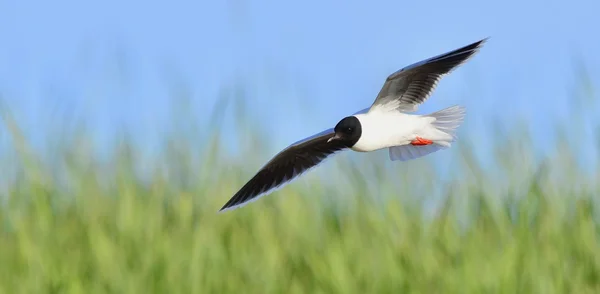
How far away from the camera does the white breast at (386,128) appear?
4.69m

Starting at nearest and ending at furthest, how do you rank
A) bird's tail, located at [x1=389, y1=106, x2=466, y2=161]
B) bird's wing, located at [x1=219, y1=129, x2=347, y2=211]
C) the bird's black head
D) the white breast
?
the white breast < the bird's black head < bird's tail, located at [x1=389, y1=106, x2=466, y2=161] < bird's wing, located at [x1=219, y1=129, x2=347, y2=211]

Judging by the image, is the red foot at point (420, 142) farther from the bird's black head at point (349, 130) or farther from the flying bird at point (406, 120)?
the bird's black head at point (349, 130)

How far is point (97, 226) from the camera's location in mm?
5492

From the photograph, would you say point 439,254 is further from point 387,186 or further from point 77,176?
point 77,176

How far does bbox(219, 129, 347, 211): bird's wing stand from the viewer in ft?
17.9

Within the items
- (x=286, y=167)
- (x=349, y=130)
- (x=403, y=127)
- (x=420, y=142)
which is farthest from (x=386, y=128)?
(x=286, y=167)

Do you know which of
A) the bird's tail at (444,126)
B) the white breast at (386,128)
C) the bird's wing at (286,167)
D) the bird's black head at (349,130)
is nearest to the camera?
the white breast at (386,128)

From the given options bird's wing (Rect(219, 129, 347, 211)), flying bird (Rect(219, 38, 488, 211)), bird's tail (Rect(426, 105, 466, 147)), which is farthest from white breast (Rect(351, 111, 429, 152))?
bird's wing (Rect(219, 129, 347, 211))

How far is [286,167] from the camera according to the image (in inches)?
223

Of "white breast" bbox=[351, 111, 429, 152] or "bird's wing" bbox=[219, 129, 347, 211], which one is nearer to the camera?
"white breast" bbox=[351, 111, 429, 152]

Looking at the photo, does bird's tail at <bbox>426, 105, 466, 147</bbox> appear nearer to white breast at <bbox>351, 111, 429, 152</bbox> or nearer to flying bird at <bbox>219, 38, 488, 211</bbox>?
flying bird at <bbox>219, 38, 488, 211</bbox>

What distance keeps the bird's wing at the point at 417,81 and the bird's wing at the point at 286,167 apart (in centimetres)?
60

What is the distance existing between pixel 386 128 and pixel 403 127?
0.35 feet

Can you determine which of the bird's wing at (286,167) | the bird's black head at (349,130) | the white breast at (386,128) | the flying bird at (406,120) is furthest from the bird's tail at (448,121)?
the bird's wing at (286,167)
